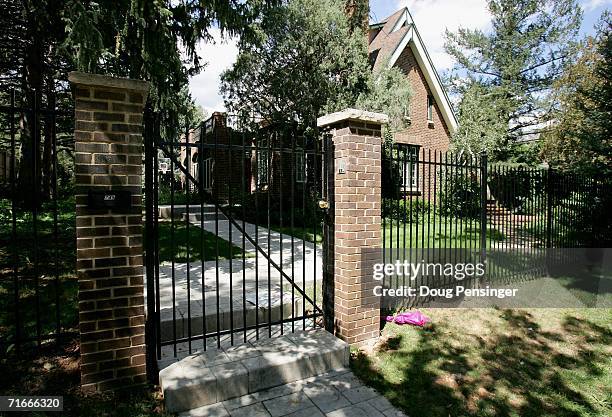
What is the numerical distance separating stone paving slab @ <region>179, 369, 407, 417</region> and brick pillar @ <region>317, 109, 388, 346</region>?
77cm

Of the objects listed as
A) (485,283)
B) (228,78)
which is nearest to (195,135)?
(228,78)

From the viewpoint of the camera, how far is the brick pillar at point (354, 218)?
12.3ft

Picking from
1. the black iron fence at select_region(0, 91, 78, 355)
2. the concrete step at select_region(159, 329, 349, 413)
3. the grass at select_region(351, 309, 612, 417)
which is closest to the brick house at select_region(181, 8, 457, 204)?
the black iron fence at select_region(0, 91, 78, 355)

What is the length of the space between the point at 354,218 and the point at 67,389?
2.91m

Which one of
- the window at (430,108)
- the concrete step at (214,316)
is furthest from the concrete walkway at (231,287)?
the window at (430,108)

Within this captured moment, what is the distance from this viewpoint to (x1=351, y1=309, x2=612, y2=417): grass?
10.0 ft

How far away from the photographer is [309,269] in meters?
6.77

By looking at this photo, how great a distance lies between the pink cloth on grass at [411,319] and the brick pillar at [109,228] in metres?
3.05

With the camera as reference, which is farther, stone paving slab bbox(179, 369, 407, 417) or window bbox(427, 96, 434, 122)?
window bbox(427, 96, 434, 122)

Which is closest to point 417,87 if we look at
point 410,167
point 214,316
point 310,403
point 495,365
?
point 410,167

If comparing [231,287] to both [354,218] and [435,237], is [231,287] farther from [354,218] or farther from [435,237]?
[435,237]

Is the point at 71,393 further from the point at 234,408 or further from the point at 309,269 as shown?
the point at 309,269

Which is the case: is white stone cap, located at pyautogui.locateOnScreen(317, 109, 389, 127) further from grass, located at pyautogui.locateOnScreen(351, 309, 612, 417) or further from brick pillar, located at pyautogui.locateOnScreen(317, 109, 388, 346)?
grass, located at pyautogui.locateOnScreen(351, 309, 612, 417)

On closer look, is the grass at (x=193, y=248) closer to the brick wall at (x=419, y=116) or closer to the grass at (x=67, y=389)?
the grass at (x=67, y=389)
